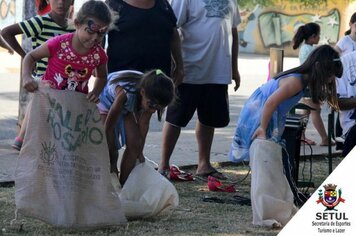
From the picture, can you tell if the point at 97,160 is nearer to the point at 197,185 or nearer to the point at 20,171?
the point at 20,171

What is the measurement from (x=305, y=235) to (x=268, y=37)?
28.3 metres

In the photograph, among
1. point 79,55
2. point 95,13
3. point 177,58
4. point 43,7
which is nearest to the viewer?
point 95,13

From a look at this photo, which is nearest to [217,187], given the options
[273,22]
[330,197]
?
[330,197]

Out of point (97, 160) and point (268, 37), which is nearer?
point (97, 160)

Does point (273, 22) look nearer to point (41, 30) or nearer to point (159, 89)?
point (41, 30)

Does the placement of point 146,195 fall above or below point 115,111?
below

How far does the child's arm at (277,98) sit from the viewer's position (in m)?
6.45

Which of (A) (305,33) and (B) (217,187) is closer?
(B) (217,187)

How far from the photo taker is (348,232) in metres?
5.72

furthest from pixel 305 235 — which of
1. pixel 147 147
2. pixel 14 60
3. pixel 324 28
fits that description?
pixel 324 28

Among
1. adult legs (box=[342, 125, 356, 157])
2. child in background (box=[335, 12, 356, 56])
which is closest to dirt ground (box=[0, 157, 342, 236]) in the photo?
adult legs (box=[342, 125, 356, 157])

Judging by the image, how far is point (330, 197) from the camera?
599 centimetres

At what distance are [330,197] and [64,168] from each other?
1.72 m

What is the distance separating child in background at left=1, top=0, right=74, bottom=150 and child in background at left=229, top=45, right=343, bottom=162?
1774mm
